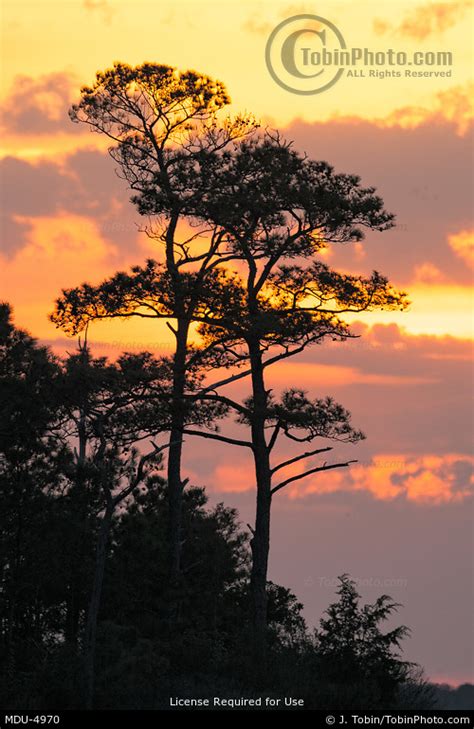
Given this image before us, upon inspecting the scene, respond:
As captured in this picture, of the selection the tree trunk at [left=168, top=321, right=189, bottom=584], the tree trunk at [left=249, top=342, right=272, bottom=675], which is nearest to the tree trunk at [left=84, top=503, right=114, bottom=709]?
the tree trunk at [left=249, top=342, right=272, bottom=675]

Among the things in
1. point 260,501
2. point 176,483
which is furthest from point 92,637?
point 176,483

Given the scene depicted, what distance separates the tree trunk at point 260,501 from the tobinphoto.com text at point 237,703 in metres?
3.95

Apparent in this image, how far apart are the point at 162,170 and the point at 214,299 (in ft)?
19.0

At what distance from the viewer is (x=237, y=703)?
2783 cm

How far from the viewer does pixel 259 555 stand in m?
33.2

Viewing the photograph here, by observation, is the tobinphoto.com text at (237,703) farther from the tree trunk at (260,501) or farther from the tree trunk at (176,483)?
the tree trunk at (176,483)

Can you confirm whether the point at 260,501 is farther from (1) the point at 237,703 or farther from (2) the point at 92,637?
(2) the point at 92,637

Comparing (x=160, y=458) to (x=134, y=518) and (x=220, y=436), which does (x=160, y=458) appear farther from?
(x=134, y=518)

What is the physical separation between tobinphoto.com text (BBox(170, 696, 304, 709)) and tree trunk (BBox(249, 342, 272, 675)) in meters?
3.95

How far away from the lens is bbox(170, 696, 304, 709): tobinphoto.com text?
90.5ft

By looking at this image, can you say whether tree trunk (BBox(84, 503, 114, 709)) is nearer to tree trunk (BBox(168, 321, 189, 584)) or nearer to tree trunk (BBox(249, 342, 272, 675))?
tree trunk (BBox(249, 342, 272, 675))

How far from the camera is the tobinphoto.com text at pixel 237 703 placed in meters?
27.6

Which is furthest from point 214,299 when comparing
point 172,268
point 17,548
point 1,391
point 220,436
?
point 17,548

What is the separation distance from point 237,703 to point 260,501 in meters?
7.01
